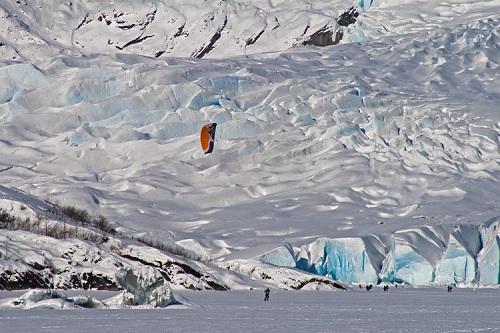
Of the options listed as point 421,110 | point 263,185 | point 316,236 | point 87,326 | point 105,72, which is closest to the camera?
point 87,326

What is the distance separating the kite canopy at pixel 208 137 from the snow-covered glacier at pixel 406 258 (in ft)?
87.2

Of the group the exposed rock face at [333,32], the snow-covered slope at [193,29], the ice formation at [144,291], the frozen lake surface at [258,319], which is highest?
the snow-covered slope at [193,29]

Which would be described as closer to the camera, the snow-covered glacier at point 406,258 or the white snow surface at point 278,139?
the snow-covered glacier at point 406,258

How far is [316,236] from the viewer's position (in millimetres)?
77312

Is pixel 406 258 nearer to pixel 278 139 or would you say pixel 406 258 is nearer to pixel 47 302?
pixel 278 139

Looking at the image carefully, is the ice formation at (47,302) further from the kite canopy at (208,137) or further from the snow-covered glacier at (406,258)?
the kite canopy at (208,137)

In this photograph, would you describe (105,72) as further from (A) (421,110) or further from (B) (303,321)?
(B) (303,321)

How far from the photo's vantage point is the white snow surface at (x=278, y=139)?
84.6 meters

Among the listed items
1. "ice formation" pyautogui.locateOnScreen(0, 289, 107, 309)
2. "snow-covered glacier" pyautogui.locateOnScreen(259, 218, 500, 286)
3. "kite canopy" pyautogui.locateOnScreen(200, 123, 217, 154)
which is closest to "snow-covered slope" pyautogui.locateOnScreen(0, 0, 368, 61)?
"kite canopy" pyautogui.locateOnScreen(200, 123, 217, 154)

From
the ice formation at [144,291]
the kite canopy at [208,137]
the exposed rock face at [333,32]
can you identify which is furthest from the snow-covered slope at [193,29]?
the ice formation at [144,291]

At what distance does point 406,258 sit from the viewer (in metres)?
72.4

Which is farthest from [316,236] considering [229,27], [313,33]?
[229,27]

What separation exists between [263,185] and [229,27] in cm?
8406

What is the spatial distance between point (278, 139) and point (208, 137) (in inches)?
275
